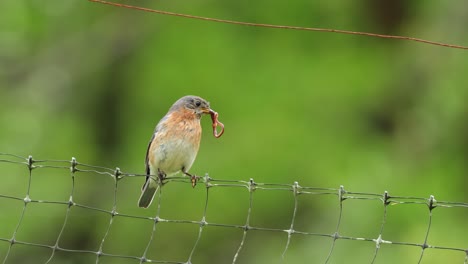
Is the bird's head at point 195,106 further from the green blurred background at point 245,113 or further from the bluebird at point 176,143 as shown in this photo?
the green blurred background at point 245,113

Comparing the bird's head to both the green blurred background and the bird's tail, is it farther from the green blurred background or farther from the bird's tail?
the green blurred background

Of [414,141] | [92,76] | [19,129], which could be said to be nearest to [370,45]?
[414,141]

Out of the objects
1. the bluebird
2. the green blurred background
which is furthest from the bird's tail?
A: the green blurred background

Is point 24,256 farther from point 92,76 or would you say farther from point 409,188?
point 409,188

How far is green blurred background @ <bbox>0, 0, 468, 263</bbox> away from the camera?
1374 centimetres

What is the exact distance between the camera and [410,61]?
15234 mm

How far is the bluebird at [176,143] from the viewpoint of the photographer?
877cm

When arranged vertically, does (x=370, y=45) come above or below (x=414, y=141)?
above

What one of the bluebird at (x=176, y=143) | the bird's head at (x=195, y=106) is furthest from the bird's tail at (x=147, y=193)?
the bird's head at (x=195, y=106)

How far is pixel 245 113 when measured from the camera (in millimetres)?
14320

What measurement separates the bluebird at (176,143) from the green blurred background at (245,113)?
4.14m

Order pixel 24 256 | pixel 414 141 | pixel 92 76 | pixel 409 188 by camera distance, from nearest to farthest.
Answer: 1. pixel 409 188
2. pixel 414 141
3. pixel 24 256
4. pixel 92 76

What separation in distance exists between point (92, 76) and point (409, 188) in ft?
18.9

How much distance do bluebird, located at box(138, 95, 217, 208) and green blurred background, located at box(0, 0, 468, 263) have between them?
13.6 ft
